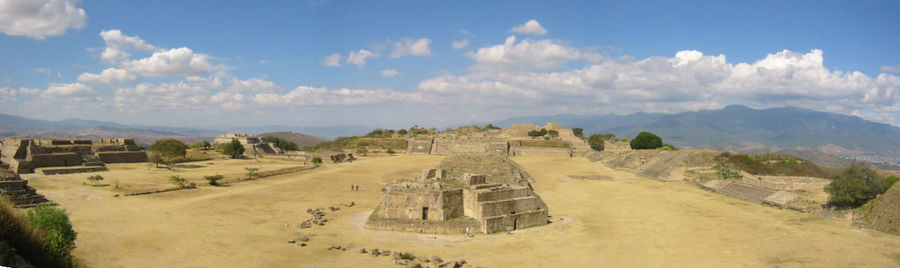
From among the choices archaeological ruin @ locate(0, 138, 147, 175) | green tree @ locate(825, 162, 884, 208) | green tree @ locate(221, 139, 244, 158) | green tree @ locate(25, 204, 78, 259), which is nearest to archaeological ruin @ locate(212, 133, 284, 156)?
green tree @ locate(221, 139, 244, 158)

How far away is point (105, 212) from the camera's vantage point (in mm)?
20781

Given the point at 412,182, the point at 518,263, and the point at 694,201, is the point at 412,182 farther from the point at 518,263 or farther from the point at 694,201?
the point at 694,201

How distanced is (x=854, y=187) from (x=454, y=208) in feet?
69.2

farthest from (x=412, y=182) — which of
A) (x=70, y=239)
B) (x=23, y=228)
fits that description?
(x=23, y=228)

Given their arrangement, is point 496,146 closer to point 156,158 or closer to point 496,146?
point 496,146

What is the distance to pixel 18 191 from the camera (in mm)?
20594

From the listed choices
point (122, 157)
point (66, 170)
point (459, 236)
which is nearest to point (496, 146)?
point (122, 157)

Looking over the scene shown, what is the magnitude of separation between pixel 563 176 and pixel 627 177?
642 cm

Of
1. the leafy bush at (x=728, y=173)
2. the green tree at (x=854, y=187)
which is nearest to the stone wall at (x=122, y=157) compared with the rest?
the leafy bush at (x=728, y=173)

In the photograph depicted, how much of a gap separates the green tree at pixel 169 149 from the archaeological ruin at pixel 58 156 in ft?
7.99

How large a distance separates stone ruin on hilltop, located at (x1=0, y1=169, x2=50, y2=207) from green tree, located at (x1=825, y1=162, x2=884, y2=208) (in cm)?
4037

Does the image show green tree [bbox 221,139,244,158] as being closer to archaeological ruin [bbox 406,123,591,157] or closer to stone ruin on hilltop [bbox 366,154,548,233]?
archaeological ruin [bbox 406,123,591,157]

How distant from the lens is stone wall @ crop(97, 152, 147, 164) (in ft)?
135

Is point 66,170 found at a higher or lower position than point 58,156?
lower
